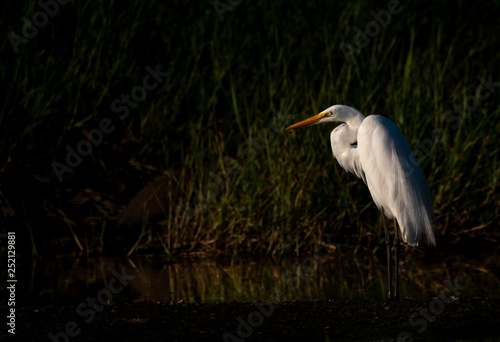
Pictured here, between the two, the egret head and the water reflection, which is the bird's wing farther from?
the water reflection

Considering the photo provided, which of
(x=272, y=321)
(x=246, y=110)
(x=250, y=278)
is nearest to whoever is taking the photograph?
(x=272, y=321)

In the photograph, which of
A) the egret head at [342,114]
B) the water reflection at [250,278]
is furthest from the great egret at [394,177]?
the water reflection at [250,278]

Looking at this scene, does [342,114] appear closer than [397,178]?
No

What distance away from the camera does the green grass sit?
606 centimetres

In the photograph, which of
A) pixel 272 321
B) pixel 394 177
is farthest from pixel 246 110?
pixel 272 321

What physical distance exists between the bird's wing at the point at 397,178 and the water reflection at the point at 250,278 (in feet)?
1.55

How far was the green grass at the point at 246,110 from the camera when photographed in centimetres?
606

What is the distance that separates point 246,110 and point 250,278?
1.55 meters

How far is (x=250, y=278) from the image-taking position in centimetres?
541

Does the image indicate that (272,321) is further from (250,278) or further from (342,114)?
(342,114)

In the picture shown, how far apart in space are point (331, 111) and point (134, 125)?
9.56 ft

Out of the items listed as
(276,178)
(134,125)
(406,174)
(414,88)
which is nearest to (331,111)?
(406,174)

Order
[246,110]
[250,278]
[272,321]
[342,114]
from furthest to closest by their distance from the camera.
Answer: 1. [246,110]
2. [250,278]
3. [342,114]
4. [272,321]

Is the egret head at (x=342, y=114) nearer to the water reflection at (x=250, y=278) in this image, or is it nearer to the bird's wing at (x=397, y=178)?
the bird's wing at (x=397, y=178)
